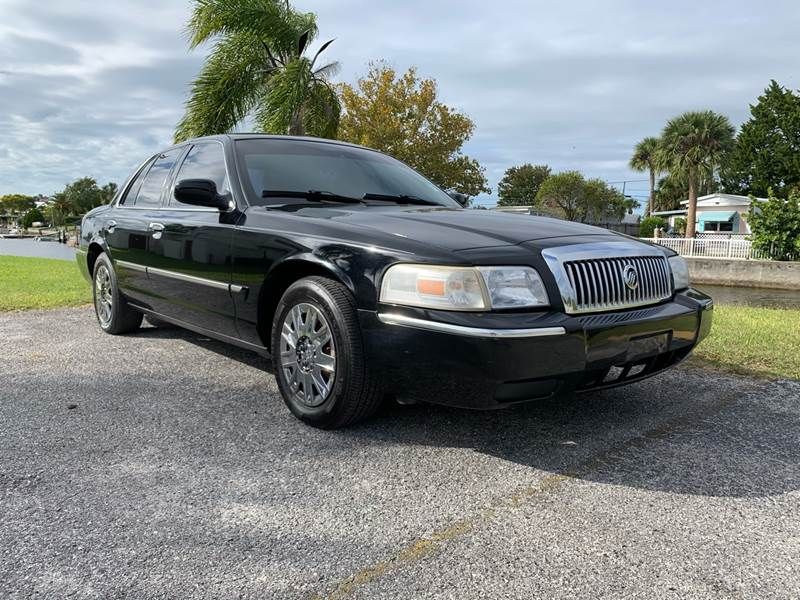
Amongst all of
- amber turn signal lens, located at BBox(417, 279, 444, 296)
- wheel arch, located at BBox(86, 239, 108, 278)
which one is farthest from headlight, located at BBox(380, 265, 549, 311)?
wheel arch, located at BBox(86, 239, 108, 278)

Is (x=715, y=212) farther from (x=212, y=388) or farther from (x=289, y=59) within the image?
(x=212, y=388)

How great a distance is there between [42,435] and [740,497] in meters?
3.18

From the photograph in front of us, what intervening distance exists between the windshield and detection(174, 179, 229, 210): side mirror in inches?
7.1

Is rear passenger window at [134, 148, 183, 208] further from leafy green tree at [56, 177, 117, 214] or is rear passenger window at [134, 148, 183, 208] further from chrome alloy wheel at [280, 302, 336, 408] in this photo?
leafy green tree at [56, 177, 117, 214]

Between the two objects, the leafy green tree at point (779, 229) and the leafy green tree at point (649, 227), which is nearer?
the leafy green tree at point (779, 229)

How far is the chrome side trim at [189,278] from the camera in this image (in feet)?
12.8

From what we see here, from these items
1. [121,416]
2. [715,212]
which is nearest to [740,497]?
[121,416]

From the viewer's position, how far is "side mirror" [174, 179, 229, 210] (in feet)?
12.7

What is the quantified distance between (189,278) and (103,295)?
207cm

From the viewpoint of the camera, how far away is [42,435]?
325 centimetres

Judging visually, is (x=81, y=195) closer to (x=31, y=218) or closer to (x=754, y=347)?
(x=31, y=218)

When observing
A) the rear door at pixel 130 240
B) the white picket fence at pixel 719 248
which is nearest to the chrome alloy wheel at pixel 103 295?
the rear door at pixel 130 240

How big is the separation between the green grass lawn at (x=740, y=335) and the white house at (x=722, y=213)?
135 feet

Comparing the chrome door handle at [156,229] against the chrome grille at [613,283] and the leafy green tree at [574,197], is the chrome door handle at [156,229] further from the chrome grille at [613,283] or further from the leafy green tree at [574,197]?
the leafy green tree at [574,197]
